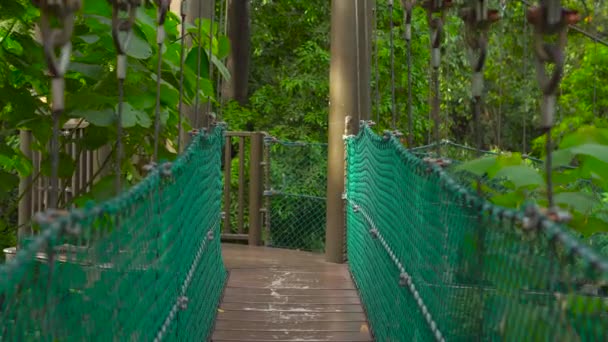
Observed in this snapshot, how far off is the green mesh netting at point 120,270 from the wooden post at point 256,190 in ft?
16.5

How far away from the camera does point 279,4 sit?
58.1 ft

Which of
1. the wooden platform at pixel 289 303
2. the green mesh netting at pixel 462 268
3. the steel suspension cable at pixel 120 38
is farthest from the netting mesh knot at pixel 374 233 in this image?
the steel suspension cable at pixel 120 38

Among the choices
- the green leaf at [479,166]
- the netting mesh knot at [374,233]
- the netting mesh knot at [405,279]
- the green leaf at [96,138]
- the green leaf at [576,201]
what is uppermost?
the green leaf at [96,138]

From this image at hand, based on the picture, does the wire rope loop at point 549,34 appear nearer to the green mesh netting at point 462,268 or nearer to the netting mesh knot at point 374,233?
the green mesh netting at point 462,268

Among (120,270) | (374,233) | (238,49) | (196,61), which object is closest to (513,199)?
(120,270)

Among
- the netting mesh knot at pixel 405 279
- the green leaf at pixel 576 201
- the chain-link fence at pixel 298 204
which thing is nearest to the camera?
the green leaf at pixel 576 201

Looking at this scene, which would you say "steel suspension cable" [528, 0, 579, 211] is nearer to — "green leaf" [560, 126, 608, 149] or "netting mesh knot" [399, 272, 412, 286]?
"green leaf" [560, 126, 608, 149]

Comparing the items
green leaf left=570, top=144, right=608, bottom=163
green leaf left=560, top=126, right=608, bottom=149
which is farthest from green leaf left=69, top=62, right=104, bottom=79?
green leaf left=570, top=144, right=608, bottom=163

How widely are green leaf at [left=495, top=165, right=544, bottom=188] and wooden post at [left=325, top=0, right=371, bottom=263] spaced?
6131 mm

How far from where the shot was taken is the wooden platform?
6.31 m

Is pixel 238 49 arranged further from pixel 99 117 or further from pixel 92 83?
pixel 99 117

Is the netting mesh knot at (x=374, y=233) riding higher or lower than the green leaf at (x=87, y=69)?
lower

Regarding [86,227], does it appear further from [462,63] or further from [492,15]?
[462,63]

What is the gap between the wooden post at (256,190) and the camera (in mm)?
10672
